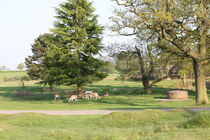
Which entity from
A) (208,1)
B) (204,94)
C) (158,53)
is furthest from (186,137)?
(158,53)

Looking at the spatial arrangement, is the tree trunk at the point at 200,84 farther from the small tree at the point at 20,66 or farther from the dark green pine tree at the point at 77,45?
the small tree at the point at 20,66

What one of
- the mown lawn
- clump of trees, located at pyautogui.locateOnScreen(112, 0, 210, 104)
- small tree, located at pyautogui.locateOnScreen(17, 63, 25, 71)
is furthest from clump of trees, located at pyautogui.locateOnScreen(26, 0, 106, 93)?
small tree, located at pyautogui.locateOnScreen(17, 63, 25, 71)

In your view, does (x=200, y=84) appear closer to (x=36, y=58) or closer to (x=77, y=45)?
(x=77, y=45)

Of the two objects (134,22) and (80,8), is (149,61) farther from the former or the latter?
(134,22)

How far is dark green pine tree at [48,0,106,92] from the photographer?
121 feet

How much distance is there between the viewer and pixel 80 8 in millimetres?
37188

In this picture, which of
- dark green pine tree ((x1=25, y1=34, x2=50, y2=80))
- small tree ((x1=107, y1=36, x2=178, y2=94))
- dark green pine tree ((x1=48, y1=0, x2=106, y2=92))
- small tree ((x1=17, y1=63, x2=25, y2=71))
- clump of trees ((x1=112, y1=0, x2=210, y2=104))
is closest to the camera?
clump of trees ((x1=112, y1=0, x2=210, y2=104))

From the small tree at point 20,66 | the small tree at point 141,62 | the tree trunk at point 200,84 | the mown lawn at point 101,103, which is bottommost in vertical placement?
the mown lawn at point 101,103

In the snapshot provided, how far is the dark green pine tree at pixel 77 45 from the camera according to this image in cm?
3688

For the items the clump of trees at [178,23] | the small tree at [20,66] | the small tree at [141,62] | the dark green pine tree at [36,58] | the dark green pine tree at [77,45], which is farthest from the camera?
the small tree at [20,66]

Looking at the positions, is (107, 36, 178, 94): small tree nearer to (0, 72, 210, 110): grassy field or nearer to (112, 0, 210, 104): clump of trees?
(0, 72, 210, 110): grassy field

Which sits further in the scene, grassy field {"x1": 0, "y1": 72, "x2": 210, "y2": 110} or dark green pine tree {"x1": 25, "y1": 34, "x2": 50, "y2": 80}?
dark green pine tree {"x1": 25, "y1": 34, "x2": 50, "y2": 80}

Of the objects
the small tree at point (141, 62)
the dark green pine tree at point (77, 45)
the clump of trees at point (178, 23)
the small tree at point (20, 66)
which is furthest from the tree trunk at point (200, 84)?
the small tree at point (20, 66)

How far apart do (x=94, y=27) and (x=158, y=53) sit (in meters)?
8.87
